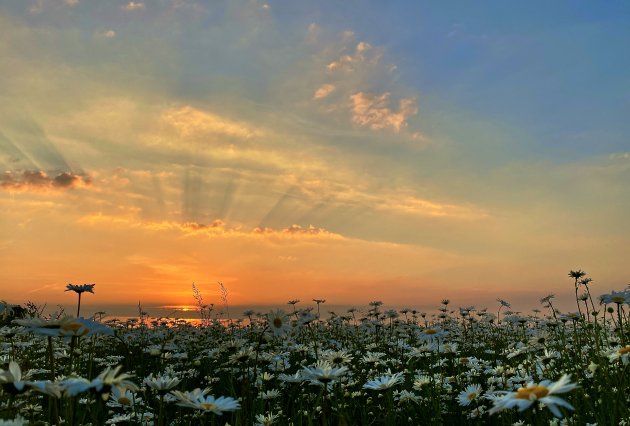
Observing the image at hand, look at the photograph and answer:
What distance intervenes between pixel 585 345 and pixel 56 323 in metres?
12.2

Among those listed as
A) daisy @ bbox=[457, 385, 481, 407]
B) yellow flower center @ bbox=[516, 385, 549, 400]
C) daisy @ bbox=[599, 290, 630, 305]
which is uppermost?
daisy @ bbox=[599, 290, 630, 305]

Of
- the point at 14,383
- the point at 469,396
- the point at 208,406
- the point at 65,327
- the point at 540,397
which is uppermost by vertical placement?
the point at 65,327

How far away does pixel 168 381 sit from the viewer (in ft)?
15.1

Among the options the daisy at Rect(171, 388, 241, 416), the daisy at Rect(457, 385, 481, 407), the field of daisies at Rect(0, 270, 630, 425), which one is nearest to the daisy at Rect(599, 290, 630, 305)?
the field of daisies at Rect(0, 270, 630, 425)

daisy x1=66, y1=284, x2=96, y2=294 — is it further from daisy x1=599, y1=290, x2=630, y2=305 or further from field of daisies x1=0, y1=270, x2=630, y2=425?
daisy x1=599, y1=290, x2=630, y2=305

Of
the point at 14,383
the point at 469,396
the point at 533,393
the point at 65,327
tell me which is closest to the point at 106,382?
the point at 14,383

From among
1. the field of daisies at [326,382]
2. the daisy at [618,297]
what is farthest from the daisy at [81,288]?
the daisy at [618,297]

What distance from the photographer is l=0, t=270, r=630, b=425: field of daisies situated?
370cm

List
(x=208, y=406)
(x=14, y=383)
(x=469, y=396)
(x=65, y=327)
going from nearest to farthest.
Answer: (x=14, y=383)
(x=208, y=406)
(x=65, y=327)
(x=469, y=396)

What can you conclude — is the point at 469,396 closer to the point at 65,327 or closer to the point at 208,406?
the point at 208,406

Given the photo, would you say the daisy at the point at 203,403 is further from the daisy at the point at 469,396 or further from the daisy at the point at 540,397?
the daisy at the point at 469,396

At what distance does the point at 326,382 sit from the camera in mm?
4246

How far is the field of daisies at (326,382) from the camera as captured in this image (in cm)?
370

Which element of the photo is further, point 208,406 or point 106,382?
point 208,406
